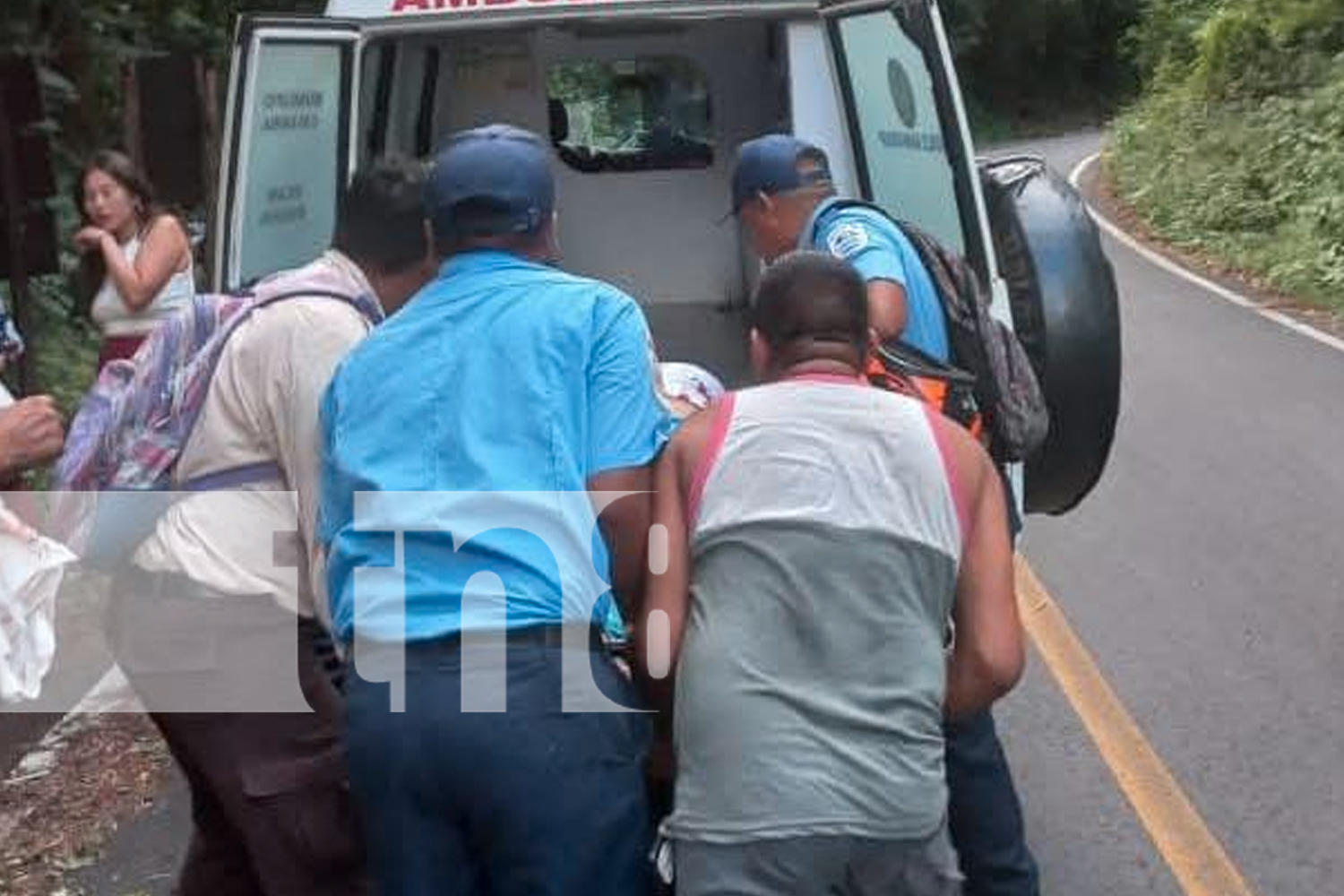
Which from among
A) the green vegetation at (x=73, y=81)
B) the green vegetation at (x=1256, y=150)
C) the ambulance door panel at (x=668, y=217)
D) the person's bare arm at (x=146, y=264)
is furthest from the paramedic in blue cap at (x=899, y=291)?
the green vegetation at (x=1256, y=150)

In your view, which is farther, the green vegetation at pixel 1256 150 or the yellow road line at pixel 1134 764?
the green vegetation at pixel 1256 150

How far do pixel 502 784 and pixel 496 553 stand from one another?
371mm

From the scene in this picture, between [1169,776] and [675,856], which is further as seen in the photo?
[1169,776]

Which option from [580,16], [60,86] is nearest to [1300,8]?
[60,86]

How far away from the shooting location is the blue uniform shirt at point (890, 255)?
15.1 ft

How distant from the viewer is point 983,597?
11.1ft

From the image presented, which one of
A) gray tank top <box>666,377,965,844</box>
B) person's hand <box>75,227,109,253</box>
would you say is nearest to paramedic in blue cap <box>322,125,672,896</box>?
gray tank top <box>666,377,965,844</box>

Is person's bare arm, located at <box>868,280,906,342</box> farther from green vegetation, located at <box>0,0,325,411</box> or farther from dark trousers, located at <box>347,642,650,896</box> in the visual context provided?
green vegetation, located at <box>0,0,325,411</box>

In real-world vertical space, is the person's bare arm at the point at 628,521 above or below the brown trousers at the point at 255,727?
above

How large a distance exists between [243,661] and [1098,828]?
2745 millimetres

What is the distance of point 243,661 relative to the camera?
413 centimetres

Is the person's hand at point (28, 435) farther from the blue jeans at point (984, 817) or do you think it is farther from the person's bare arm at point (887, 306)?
A: the blue jeans at point (984, 817)

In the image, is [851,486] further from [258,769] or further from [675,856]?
[258,769]

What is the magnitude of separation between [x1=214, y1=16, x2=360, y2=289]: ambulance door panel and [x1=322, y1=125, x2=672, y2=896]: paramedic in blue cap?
266 centimetres
